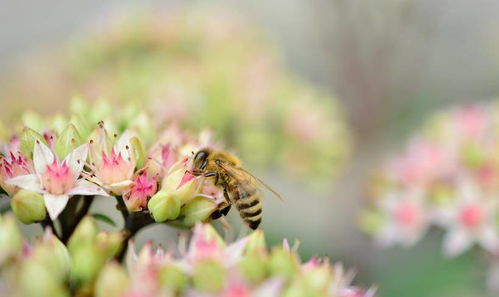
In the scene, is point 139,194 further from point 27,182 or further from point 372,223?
point 372,223

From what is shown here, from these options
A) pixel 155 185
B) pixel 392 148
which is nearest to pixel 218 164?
pixel 155 185

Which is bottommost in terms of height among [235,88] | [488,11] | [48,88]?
[48,88]

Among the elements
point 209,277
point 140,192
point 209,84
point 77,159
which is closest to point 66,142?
point 77,159

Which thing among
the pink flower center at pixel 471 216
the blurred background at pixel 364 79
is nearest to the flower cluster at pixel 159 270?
the pink flower center at pixel 471 216

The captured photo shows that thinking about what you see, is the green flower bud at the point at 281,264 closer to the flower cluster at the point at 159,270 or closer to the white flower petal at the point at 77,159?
the flower cluster at the point at 159,270

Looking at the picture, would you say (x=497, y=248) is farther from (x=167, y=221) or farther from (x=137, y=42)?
(x=137, y=42)

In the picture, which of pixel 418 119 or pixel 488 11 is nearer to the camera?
pixel 418 119
